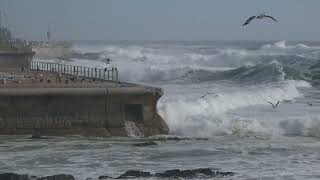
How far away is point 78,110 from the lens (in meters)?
20.1

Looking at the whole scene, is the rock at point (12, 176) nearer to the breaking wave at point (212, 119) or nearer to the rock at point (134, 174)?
the rock at point (134, 174)

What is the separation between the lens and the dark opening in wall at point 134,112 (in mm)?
20312

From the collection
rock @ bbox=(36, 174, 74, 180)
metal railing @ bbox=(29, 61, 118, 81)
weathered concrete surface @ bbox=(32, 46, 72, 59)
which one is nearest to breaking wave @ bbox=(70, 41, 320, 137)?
metal railing @ bbox=(29, 61, 118, 81)

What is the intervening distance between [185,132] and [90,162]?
6.47 m

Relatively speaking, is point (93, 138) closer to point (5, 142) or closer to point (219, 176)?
point (5, 142)

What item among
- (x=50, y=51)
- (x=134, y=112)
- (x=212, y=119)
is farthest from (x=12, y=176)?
(x=50, y=51)

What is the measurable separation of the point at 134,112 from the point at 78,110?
154cm

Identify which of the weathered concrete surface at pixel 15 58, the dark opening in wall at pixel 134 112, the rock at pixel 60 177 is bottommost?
the rock at pixel 60 177

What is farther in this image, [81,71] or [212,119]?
[81,71]

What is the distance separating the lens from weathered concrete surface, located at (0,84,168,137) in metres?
19.8

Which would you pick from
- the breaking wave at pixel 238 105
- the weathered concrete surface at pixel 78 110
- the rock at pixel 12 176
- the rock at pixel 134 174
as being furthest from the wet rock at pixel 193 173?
the breaking wave at pixel 238 105

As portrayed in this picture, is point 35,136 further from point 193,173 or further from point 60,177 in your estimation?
point 193,173

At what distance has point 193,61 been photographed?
81250 mm

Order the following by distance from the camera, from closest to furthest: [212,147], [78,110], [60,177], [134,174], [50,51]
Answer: [60,177]
[134,174]
[212,147]
[78,110]
[50,51]
